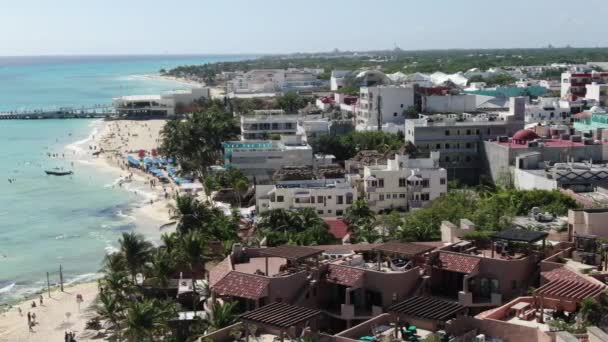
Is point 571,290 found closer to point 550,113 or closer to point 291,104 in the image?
point 550,113

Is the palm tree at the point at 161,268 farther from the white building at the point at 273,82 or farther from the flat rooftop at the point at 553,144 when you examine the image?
the white building at the point at 273,82

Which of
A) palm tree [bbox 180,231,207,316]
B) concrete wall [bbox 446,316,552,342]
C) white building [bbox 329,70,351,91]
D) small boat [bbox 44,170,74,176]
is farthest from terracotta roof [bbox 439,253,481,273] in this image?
white building [bbox 329,70,351,91]

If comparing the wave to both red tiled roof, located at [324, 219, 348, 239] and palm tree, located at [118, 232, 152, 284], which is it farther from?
red tiled roof, located at [324, 219, 348, 239]

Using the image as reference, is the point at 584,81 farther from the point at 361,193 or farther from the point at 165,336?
the point at 165,336

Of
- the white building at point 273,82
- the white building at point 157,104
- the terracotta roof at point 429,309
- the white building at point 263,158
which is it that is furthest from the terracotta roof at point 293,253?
the white building at point 273,82

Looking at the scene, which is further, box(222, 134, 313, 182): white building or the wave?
box(222, 134, 313, 182): white building

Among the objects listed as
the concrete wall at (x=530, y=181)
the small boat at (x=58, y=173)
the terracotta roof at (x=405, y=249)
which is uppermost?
the terracotta roof at (x=405, y=249)

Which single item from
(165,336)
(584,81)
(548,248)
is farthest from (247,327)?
(584,81)
